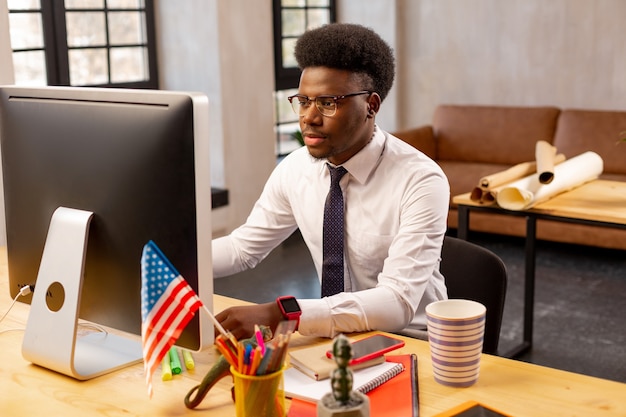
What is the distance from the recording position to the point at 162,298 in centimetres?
130

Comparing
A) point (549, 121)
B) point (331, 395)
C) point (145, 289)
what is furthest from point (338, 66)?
point (549, 121)

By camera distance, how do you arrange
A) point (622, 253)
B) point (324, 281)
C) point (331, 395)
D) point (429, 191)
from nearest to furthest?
point (331, 395), point (429, 191), point (324, 281), point (622, 253)

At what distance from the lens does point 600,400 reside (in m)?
1.34

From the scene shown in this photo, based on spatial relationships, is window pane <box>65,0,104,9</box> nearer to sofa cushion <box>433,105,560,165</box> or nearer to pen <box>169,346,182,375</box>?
sofa cushion <box>433,105,560,165</box>


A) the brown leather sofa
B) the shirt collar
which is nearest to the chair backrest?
the shirt collar

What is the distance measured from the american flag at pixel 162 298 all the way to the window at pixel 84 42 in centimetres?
335

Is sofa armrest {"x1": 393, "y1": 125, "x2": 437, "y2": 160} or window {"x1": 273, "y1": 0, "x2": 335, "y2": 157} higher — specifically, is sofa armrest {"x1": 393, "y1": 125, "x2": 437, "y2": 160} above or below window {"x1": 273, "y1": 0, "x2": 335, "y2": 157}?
below

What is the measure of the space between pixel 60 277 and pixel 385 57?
3.27ft

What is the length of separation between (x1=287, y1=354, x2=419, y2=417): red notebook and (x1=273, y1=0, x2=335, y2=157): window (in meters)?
4.26

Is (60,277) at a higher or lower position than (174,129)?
lower

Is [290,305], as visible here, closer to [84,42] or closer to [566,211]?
[566,211]

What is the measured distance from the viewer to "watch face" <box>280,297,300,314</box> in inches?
62.4

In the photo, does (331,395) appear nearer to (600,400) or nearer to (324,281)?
(600,400)

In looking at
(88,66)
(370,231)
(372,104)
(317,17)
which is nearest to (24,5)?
(88,66)
